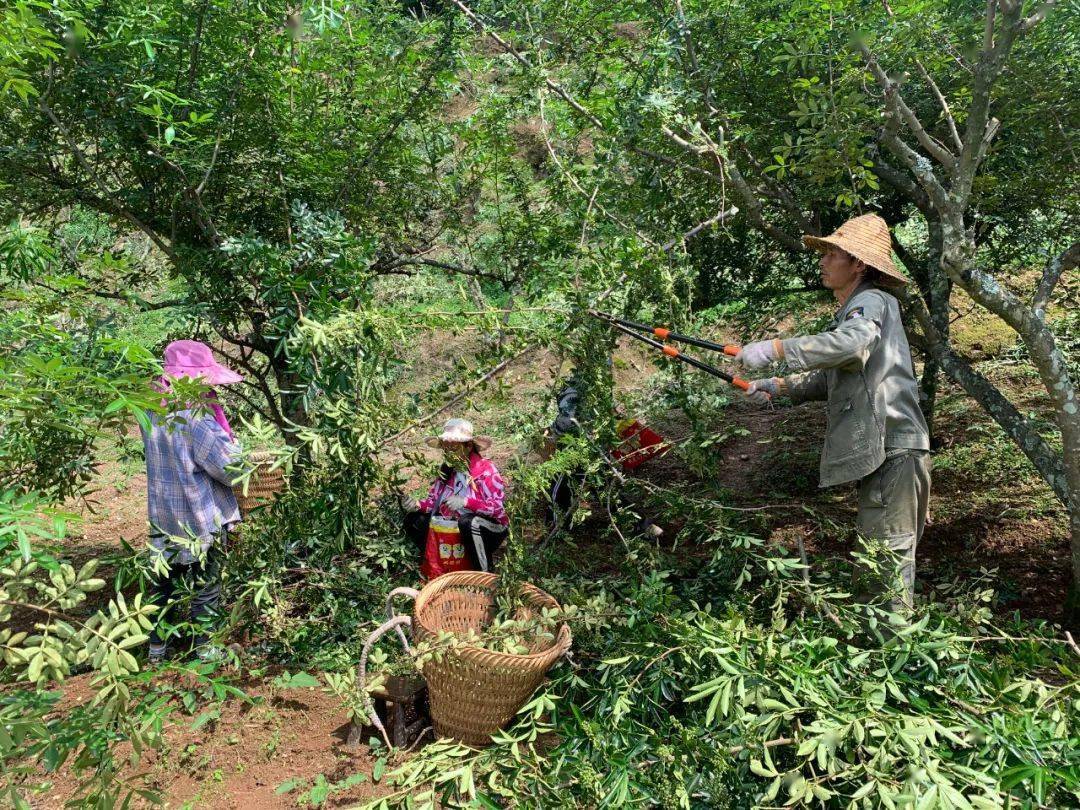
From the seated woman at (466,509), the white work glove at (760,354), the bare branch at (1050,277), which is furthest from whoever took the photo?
the seated woman at (466,509)

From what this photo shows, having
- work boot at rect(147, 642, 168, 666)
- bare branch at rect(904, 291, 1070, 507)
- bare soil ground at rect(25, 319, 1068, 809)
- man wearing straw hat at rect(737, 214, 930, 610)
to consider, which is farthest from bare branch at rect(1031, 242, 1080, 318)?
work boot at rect(147, 642, 168, 666)

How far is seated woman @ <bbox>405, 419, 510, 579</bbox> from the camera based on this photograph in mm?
3945

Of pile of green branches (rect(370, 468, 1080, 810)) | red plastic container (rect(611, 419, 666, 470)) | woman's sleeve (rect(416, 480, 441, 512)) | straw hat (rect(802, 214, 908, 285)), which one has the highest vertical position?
straw hat (rect(802, 214, 908, 285))

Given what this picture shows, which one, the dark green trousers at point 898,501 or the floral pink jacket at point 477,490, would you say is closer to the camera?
the dark green trousers at point 898,501

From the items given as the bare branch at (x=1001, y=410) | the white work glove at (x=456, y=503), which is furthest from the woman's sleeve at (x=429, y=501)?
the bare branch at (x=1001, y=410)

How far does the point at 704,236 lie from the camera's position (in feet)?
17.2

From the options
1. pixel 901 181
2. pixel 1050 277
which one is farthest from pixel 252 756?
pixel 901 181

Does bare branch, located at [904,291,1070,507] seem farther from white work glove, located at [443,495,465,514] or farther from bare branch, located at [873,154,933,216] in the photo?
white work glove, located at [443,495,465,514]

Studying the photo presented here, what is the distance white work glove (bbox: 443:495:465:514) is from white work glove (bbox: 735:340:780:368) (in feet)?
5.73

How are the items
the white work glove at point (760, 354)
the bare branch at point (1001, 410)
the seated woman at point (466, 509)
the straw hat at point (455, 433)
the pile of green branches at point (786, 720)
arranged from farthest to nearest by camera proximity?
the seated woman at point (466, 509) < the straw hat at point (455, 433) < the bare branch at point (1001, 410) < the white work glove at point (760, 354) < the pile of green branches at point (786, 720)

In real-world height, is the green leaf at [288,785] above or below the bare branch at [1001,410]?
below

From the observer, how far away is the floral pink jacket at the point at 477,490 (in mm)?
3990

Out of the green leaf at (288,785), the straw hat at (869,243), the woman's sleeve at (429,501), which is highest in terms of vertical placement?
the straw hat at (869,243)

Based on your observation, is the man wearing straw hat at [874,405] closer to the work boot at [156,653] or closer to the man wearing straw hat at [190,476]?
the man wearing straw hat at [190,476]
